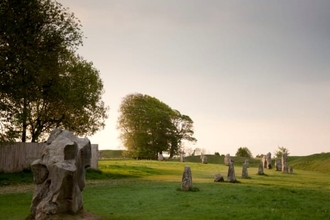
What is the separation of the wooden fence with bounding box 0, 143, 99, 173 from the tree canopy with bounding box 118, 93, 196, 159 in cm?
4773

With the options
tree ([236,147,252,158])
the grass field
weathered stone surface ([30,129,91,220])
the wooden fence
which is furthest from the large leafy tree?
tree ([236,147,252,158])

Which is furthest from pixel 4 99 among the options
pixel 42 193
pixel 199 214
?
pixel 199 214

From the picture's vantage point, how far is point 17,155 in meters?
40.5

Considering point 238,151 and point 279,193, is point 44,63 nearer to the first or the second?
point 279,193

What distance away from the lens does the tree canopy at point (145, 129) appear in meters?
90.1

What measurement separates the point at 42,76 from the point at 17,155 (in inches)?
330

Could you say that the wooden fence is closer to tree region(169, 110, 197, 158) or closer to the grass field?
the grass field

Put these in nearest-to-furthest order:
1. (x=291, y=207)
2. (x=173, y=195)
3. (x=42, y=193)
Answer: (x=42, y=193) → (x=291, y=207) → (x=173, y=195)

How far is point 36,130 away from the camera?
47125 mm

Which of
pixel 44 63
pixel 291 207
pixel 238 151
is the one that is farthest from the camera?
pixel 238 151

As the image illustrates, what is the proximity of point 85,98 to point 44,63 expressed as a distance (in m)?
11.1

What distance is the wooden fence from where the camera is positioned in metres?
39.1

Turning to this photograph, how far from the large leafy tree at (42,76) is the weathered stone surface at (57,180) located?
17.3 meters

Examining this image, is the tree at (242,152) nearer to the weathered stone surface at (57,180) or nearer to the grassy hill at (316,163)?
the grassy hill at (316,163)
